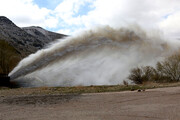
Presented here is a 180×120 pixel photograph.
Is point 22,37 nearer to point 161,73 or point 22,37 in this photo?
point 22,37

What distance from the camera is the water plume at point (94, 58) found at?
30.7 m

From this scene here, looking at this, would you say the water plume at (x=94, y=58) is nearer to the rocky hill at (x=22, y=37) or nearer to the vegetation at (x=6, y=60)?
the vegetation at (x=6, y=60)

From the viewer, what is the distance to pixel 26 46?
90625mm

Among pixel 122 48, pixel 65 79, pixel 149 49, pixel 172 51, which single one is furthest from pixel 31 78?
pixel 172 51

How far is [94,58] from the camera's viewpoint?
3731cm

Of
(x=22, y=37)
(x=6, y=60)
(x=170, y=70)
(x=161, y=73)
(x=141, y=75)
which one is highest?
(x=22, y=37)

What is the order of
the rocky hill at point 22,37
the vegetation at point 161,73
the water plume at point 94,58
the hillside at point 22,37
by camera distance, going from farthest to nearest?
the rocky hill at point 22,37, the hillside at point 22,37, the water plume at point 94,58, the vegetation at point 161,73

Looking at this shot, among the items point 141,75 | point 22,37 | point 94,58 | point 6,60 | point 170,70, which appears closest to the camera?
point 170,70

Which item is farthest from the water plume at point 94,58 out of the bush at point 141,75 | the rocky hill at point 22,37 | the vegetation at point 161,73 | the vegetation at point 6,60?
the rocky hill at point 22,37

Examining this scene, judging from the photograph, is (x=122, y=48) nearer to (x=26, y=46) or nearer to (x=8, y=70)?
(x=8, y=70)

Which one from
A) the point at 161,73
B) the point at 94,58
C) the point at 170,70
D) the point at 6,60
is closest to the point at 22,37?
the point at 6,60

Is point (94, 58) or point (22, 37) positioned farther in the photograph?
point (22, 37)

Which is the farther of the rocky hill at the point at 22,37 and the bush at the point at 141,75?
the rocky hill at the point at 22,37

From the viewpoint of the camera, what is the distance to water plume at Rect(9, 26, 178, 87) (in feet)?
101
